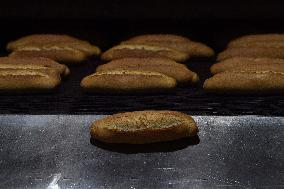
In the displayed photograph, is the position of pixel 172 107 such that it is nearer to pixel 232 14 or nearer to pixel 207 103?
pixel 207 103

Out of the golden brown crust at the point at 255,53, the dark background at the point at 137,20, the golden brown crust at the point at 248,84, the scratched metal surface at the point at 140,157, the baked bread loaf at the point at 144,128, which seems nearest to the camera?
the scratched metal surface at the point at 140,157

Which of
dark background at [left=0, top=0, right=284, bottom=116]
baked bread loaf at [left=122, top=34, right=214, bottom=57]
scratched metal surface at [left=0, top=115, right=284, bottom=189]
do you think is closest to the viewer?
scratched metal surface at [left=0, top=115, right=284, bottom=189]

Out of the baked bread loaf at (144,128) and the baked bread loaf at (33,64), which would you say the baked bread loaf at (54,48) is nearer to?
the baked bread loaf at (33,64)

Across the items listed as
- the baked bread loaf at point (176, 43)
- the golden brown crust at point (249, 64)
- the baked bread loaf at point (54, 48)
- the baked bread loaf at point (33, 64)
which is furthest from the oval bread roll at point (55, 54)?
the golden brown crust at point (249, 64)

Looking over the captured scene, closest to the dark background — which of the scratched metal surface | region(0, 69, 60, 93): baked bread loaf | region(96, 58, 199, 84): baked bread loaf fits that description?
region(96, 58, 199, 84): baked bread loaf

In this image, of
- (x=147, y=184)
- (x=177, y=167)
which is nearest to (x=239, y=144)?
(x=177, y=167)

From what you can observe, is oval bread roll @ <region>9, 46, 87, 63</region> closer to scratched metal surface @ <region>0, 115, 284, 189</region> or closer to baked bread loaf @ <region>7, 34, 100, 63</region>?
baked bread loaf @ <region>7, 34, 100, 63</region>

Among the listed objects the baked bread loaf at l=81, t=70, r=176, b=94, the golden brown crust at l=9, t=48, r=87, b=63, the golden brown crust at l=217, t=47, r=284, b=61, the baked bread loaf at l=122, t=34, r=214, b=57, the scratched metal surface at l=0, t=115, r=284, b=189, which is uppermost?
the golden brown crust at l=217, t=47, r=284, b=61
